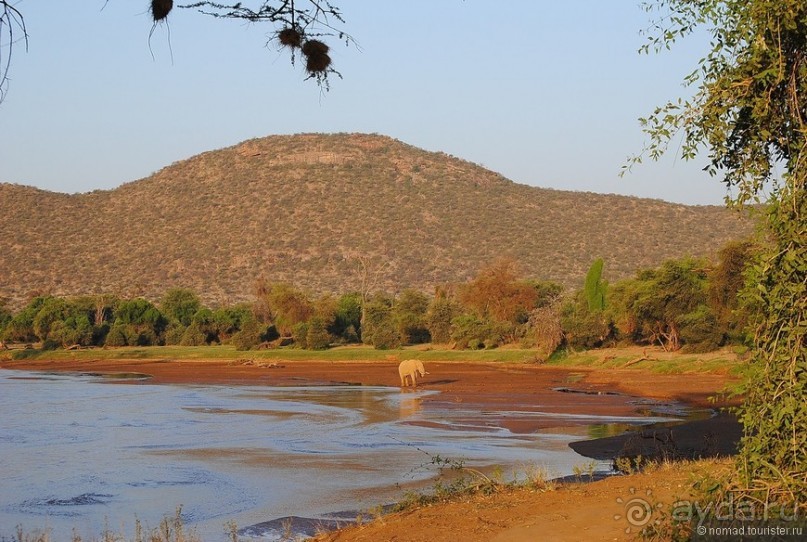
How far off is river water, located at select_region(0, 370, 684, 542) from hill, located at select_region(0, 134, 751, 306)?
177ft

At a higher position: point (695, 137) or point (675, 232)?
point (675, 232)

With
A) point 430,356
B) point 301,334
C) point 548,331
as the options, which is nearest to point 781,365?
point 548,331

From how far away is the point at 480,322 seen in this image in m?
55.2

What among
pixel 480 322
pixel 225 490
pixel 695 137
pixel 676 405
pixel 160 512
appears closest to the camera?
pixel 695 137

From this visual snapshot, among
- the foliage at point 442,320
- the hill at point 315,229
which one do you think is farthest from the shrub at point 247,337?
the hill at point 315,229

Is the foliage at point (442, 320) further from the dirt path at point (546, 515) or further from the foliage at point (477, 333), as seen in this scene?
the dirt path at point (546, 515)

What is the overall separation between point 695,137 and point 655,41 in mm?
996

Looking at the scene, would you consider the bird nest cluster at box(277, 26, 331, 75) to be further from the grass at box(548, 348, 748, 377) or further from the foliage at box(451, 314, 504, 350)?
Result: the foliage at box(451, 314, 504, 350)

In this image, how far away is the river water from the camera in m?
16.3

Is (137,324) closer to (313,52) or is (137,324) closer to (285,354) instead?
(285,354)

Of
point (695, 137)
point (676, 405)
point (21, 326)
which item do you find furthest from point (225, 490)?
point (21, 326)

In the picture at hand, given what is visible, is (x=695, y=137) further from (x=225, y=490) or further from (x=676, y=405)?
(x=676, y=405)

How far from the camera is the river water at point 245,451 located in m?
16.3

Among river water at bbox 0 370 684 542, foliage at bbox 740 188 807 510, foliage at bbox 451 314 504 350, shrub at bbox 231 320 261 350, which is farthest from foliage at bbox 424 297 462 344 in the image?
foliage at bbox 740 188 807 510
